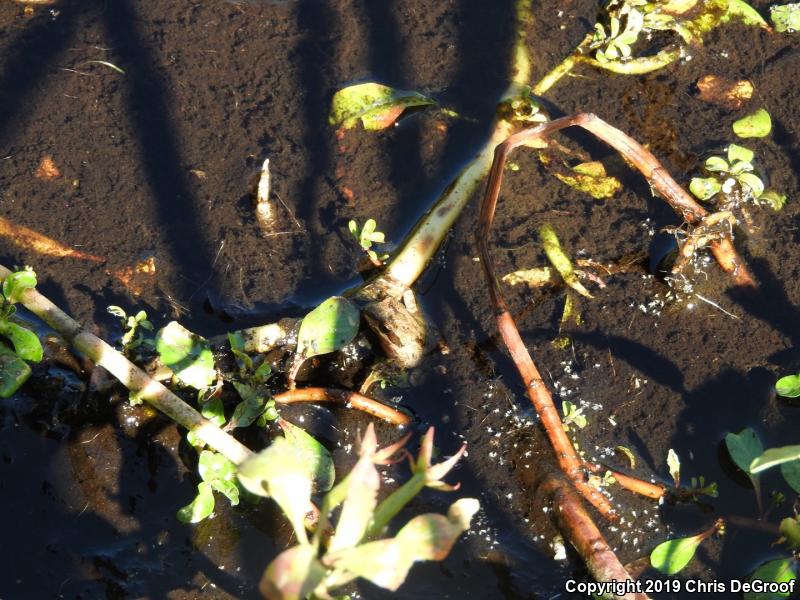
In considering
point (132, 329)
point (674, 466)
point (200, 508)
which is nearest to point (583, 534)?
point (674, 466)

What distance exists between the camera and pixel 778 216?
2.78 m

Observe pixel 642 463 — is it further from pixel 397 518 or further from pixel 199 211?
pixel 199 211

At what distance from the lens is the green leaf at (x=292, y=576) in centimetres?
129

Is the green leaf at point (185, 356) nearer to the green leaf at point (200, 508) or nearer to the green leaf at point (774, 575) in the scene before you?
the green leaf at point (200, 508)

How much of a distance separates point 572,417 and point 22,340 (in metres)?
1.50

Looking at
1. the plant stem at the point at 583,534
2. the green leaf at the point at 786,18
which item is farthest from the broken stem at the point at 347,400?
the green leaf at the point at 786,18

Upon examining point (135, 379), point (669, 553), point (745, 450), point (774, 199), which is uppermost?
point (774, 199)

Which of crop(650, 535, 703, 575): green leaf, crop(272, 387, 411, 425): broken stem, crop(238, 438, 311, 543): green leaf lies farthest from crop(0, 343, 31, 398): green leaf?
crop(650, 535, 703, 575): green leaf

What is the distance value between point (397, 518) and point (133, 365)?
83 cm

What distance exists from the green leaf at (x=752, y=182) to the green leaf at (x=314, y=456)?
1620 millimetres

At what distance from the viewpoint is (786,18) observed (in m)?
3.27

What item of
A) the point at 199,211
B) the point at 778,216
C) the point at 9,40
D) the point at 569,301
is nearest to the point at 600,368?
the point at 569,301

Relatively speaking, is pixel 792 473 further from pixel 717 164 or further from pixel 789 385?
pixel 717 164

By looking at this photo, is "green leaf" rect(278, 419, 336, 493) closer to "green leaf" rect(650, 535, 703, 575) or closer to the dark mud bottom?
the dark mud bottom
